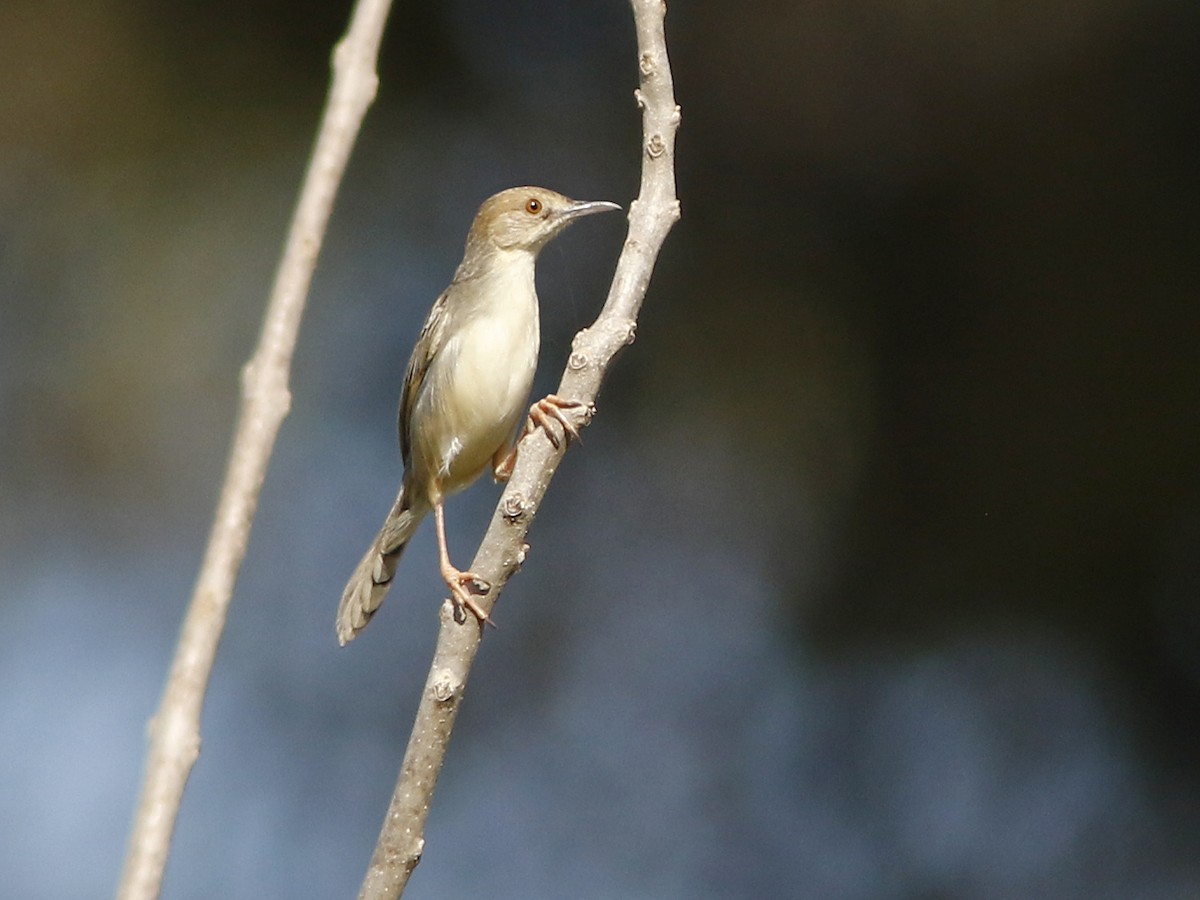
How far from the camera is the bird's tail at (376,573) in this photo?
3.63 meters

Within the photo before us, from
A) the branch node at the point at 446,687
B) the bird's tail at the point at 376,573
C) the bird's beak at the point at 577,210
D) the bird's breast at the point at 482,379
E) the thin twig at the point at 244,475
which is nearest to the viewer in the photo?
the thin twig at the point at 244,475

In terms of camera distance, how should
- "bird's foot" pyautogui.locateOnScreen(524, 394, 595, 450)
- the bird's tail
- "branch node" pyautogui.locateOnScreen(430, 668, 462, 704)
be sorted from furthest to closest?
the bird's tail → "bird's foot" pyautogui.locateOnScreen(524, 394, 595, 450) → "branch node" pyautogui.locateOnScreen(430, 668, 462, 704)

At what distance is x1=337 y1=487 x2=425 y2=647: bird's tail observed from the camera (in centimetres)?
363

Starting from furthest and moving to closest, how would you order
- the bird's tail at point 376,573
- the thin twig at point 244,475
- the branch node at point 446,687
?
the bird's tail at point 376,573
the branch node at point 446,687
the thin twig at point 244,475

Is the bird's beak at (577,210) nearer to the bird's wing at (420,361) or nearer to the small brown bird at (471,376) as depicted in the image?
the small brown bird at (471,376)

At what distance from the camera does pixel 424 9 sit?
218 inches

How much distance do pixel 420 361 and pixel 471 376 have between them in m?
0.34

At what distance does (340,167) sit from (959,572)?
5.07 meters

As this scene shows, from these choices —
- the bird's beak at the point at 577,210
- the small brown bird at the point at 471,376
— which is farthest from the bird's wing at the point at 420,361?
the bird's beak at the point at 577,210

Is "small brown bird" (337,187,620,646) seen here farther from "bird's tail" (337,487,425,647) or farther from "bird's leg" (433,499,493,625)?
"bird's leg" (433,499,493,625)

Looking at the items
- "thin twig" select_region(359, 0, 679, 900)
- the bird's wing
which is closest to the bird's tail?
the bird's wing

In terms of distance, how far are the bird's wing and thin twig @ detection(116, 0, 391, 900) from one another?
2627mm

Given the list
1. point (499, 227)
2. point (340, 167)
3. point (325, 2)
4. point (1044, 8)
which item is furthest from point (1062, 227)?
point (340, 167)

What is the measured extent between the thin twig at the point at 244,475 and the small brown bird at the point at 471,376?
2.20 m
